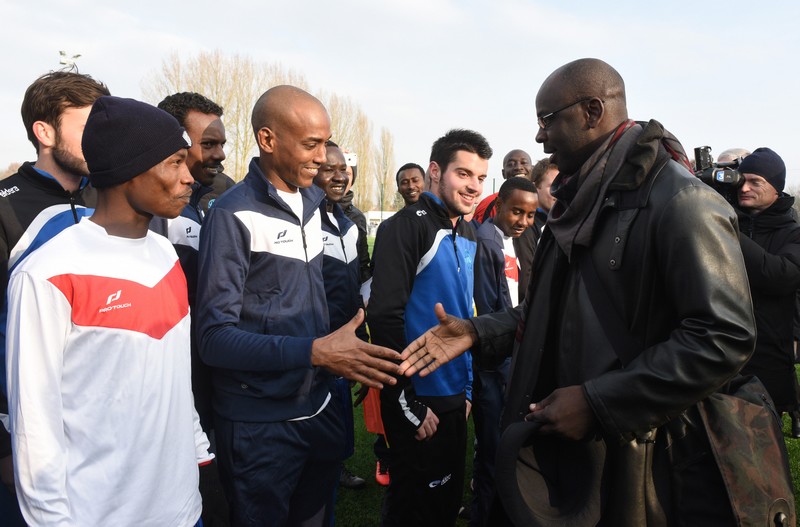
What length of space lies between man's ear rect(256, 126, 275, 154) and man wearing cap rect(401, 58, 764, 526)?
134 cm

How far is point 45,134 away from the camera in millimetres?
2586

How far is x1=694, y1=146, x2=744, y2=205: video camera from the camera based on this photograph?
429 centimetres

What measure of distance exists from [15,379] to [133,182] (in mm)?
791

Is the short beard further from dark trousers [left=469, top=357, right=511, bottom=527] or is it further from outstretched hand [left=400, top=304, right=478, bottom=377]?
dark trousers [left=469, top=357, right=511, bottom=527]

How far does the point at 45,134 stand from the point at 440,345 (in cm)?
218

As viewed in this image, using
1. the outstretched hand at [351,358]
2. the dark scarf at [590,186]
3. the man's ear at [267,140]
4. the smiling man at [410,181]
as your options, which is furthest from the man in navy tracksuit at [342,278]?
the smiling man at [410,181]

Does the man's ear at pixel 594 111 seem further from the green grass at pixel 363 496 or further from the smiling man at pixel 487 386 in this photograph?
the green grass at pixel 363 496

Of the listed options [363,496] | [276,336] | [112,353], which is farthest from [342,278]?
[363,496]

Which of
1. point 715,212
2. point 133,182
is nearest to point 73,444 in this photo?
point 133,182

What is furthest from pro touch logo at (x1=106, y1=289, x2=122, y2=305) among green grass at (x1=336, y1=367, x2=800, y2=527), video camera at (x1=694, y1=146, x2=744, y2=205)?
video camera at (x1=694, y1=146, x2=744, y2=205)

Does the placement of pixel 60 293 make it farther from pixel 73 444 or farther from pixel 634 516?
pixel 634 516

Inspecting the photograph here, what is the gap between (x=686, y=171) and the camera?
1917mm

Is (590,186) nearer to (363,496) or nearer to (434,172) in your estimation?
(434,172)

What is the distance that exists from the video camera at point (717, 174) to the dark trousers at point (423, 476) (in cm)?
293
